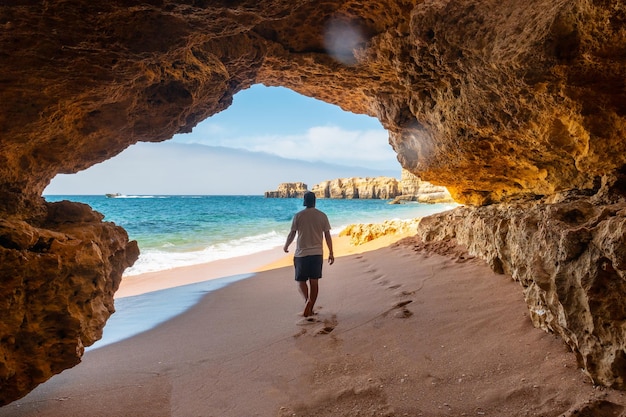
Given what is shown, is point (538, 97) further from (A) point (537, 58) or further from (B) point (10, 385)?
(B) point (10, 385)

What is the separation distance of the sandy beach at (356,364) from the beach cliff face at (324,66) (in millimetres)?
320

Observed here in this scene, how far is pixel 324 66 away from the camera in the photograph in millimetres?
5520

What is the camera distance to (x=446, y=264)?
18.0 ft

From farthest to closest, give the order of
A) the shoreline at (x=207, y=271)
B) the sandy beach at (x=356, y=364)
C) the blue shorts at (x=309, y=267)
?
the shoreline at (x=207, y=271)
the blue shorts at (x=309, y=267)
the sandy beach at (x=356, y=364)

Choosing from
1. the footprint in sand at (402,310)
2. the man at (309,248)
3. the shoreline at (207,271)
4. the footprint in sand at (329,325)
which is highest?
the man at (309,248)

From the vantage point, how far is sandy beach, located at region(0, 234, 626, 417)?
2.31 meters

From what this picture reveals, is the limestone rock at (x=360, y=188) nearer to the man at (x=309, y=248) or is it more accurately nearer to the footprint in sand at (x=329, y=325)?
the man at (x=309, y=248)

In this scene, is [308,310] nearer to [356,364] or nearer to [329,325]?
[329,325]

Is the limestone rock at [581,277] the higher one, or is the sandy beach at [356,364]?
the limestone rock at [581,277]

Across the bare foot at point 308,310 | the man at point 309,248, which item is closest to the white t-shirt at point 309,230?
the man at point 309,248

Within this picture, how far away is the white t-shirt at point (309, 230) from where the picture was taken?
15.7 ft

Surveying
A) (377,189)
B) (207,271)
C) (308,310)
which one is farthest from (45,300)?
(377,189)

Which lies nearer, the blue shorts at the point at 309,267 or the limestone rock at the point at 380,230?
the blue shorts at the point at 309,267

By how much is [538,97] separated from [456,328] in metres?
2.35
